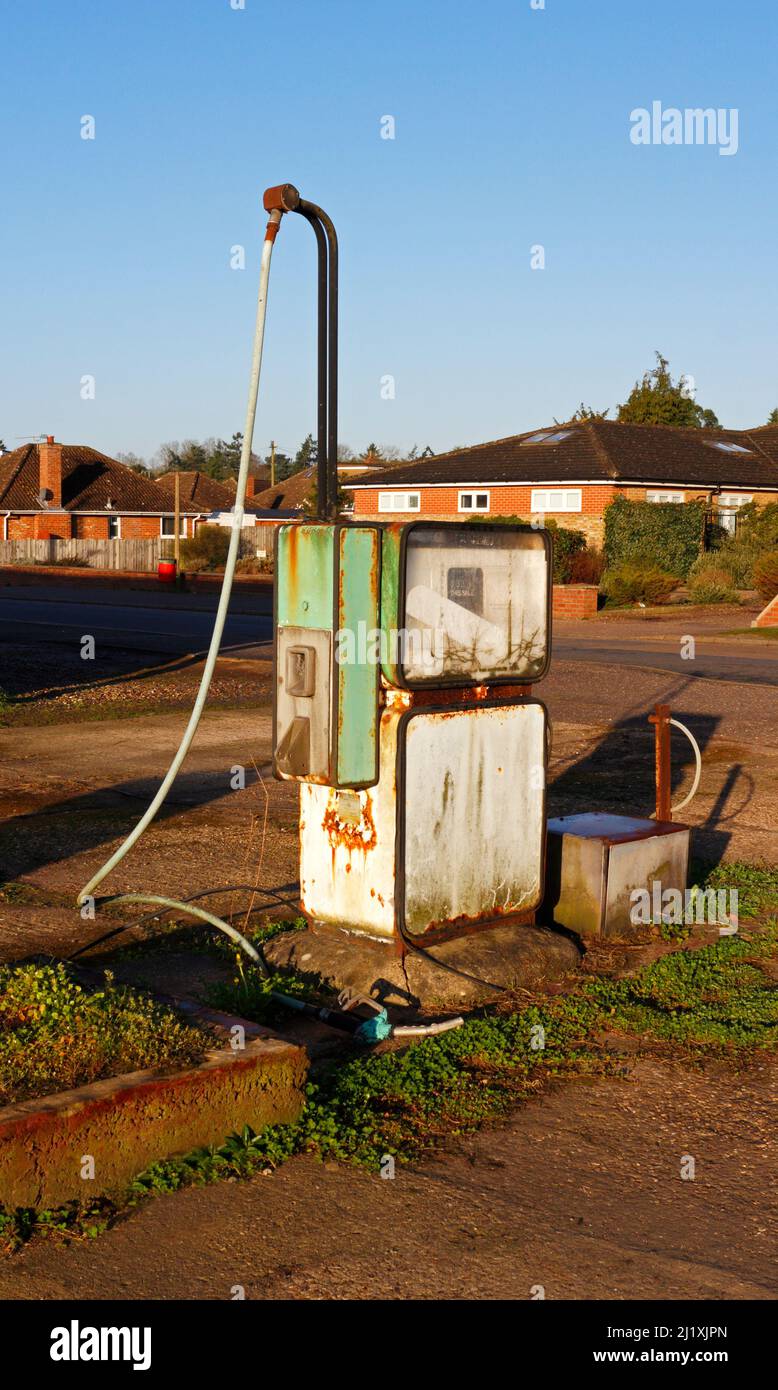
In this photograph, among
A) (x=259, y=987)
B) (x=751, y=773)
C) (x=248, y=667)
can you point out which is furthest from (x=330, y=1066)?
(x=248, y=667)

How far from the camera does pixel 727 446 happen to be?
4666 cm

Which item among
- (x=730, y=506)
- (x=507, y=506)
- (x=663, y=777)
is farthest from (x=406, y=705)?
(x=730, y=506)

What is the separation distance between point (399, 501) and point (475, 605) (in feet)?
137

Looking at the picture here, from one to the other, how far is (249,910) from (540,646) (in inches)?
74.3

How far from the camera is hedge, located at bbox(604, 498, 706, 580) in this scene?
124ft

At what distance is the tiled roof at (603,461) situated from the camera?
41219mm

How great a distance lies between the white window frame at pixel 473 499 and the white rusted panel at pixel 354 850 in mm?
38442

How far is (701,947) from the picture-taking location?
6309mm

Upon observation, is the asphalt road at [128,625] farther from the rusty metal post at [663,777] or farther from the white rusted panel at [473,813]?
the white rusted panel at [473,813]

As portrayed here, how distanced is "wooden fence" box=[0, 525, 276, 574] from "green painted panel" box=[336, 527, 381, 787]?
48941 millimetres

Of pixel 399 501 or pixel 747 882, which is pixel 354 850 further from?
pixel 399 501

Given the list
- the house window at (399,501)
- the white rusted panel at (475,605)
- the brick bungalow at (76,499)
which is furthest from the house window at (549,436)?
the white rusted panel at (475,605)
